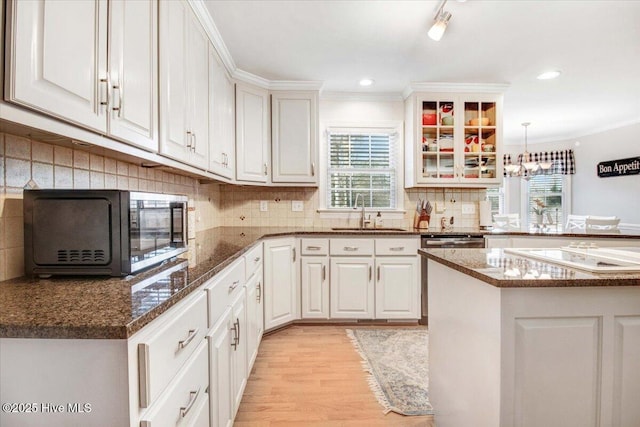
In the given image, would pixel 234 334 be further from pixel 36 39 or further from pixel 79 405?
pixel 36 39

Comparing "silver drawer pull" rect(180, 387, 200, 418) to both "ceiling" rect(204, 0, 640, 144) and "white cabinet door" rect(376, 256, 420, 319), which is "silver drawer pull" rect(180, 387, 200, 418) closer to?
"ceiling" rect(204, 0, 640, 144)

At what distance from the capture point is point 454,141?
3457mm

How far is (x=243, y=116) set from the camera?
3.07 m

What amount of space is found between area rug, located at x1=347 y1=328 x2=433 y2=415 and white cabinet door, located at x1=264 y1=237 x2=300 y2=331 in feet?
1.92

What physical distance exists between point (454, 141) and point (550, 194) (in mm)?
4250

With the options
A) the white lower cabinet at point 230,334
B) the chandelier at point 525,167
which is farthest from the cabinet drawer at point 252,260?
the chandelier at point 525,167

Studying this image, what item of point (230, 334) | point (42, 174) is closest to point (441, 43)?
point (230, 334)

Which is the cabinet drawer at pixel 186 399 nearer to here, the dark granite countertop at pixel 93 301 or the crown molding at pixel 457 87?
the dark granite countertop at pixel 93 301

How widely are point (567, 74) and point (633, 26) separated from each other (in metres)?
0.90

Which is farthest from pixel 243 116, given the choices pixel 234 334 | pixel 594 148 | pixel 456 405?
pixel 594 148

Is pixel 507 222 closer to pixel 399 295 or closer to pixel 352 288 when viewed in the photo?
pixel 399 295

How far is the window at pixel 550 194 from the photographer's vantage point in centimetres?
632

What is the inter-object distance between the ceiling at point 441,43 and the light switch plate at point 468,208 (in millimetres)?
1278

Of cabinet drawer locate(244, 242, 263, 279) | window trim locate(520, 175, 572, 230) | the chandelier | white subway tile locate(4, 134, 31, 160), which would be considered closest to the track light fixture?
cabinet drawer locate(244, 242, 263, 279)
